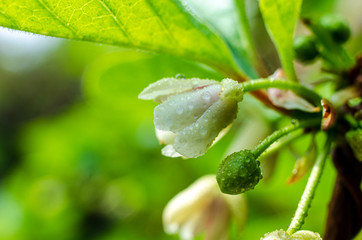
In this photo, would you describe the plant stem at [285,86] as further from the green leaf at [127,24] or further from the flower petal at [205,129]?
the green leaf at [127,24]

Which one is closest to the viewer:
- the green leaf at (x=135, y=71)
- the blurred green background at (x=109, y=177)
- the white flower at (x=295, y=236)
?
the white flower at (x=295, y=236)

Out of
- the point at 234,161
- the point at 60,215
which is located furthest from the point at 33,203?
the point at 234,161

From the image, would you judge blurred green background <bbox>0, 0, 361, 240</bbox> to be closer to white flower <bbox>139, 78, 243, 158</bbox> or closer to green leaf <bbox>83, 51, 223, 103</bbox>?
green leaf <bbox>83, 51, 223, 103</bbox>

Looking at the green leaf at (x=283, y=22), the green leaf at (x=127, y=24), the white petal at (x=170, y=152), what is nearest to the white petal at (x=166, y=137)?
the white petal at (x=170, y=152)

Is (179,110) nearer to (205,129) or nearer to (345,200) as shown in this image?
(205,129)

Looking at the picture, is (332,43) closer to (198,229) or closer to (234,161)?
(234,161)

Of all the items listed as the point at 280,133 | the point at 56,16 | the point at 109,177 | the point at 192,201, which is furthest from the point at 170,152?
the point at 109,177

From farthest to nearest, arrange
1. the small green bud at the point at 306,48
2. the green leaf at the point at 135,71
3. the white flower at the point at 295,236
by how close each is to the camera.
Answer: the green leaf at the point at 135,71 → the small green bud at the point at 306,48 → the white flower at the point at 295,236
